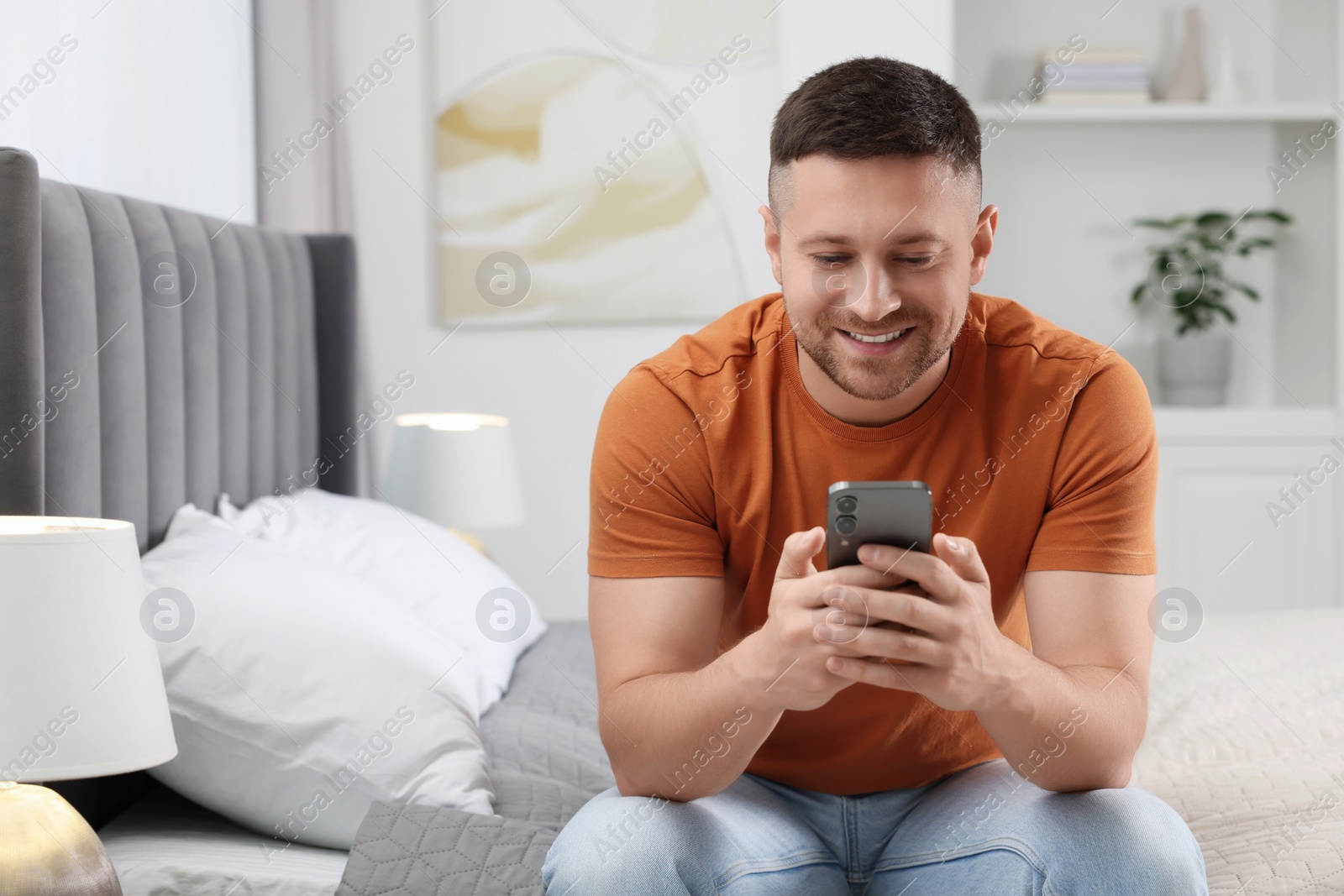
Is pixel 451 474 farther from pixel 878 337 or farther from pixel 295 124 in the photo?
pixel 878 337

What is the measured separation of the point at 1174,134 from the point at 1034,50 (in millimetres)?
482

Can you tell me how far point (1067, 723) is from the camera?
3.16 ft

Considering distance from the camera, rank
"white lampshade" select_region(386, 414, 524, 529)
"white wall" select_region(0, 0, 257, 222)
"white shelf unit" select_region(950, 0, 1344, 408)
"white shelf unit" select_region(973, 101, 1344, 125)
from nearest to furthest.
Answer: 1. "white wall" select_region(0, 0, 257, 222)
2. "white lampshade" select_region(386, 414, 524, 529)
3. "white shelf unit" select_region(973, 101, 1344, 125)
4. "white shelf unit" select_region(950, 0, 1344, 408)

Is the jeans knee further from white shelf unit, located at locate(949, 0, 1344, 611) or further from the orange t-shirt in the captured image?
white shelf unit, located at locate(949, 0, 1344, 611)

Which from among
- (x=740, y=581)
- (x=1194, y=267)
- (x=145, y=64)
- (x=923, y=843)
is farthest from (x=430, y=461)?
(x=1194, y=267)

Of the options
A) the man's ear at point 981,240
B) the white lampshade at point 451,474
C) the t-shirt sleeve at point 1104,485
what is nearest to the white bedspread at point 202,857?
the t-shirt sleeve at point 1104,485

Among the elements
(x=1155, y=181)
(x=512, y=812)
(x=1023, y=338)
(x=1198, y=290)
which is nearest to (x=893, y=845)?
(x=512, y=812)

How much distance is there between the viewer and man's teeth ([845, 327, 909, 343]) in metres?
1.11

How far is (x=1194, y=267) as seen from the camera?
10.6 feet

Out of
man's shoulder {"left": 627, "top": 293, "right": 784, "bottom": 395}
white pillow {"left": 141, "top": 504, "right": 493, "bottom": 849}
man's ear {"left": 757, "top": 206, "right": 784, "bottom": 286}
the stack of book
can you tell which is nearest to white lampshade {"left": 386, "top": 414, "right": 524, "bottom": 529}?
white pillow {"left": 141, "top": 504, "right": 493, "bottom": 849}

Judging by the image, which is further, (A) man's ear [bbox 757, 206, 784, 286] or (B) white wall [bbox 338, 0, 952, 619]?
(B) white wall [bbox 338, 0, 952, 619]

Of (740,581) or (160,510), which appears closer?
(740,581)

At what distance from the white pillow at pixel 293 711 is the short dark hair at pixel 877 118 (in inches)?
29.1

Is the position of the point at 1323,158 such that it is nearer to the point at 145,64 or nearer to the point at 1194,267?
the point at 1194,267
